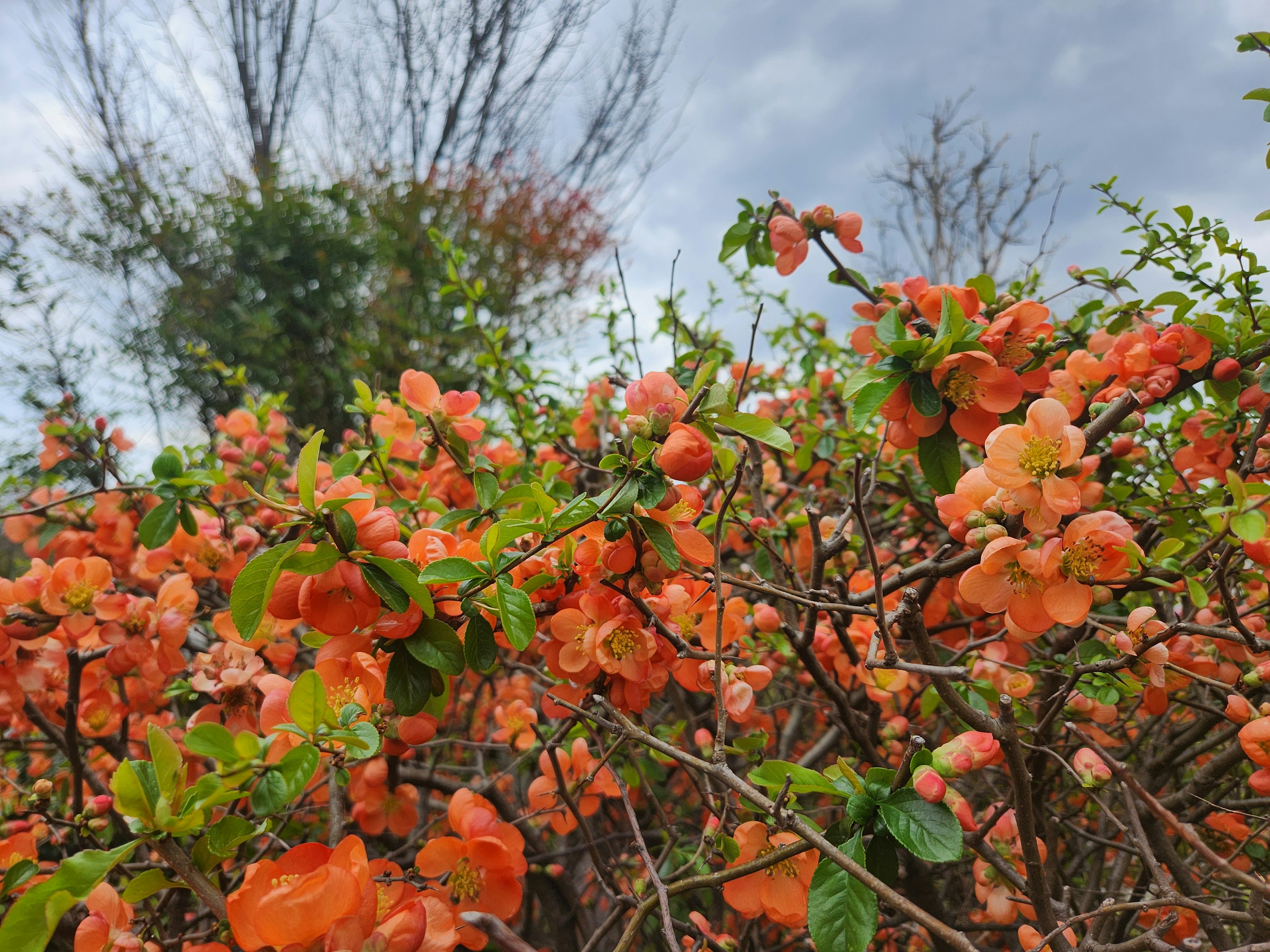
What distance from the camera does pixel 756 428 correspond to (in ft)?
1.94

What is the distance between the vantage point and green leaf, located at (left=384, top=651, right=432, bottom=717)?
2.00 feet

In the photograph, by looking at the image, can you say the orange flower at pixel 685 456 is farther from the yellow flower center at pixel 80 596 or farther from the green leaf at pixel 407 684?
the yellow flower center at pixel 80 596

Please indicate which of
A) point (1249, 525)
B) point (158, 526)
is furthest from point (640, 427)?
point (158, 526)

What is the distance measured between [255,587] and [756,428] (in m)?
0.44

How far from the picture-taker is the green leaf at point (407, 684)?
609 millimetres

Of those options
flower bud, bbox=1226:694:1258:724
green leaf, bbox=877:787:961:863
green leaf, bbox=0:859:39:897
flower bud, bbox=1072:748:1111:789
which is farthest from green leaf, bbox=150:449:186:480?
flower bud, bbox=1226:694:1258:724

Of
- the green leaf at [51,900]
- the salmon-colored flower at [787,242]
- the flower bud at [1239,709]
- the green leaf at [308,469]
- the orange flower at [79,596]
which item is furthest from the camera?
the salmon-colored flower at [787,242]

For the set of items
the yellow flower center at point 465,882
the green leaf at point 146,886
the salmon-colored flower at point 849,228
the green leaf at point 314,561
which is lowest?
the yellow flower center at point 465,882

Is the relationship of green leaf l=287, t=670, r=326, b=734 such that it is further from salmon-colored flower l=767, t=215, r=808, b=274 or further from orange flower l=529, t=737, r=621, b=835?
salmon-colored flower l=767, t=215, r=808, b=274

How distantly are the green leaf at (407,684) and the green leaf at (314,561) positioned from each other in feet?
0.40

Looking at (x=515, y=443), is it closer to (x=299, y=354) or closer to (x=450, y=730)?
(x=450, y=730)

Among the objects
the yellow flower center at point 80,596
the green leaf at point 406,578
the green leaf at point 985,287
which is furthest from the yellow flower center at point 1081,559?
the yellow flower center at point 80,596

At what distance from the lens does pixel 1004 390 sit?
0.74 meters

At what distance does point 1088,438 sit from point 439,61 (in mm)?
7803
